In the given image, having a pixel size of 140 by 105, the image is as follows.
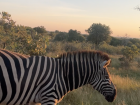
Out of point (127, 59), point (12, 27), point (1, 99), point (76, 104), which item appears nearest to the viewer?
point (1, 99)

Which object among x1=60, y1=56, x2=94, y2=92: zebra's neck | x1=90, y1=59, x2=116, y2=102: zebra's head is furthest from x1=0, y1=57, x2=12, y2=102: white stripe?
x1=90, y1=59, x2=116, y2=102: zebra's head

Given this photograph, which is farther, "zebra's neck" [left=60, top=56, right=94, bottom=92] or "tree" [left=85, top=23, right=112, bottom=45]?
"tree" [left=85, top=23, right=112, bottom=45]

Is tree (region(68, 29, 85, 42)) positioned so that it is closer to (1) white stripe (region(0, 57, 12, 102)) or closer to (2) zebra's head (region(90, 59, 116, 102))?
(2) zebra's head (region(90, 59, 116, 102))

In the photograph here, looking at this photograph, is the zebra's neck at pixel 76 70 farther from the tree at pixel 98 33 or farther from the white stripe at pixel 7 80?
the tree at pixel 98 33

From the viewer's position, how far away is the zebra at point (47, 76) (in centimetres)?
Result: 236

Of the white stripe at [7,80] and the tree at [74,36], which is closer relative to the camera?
the white stripe at [7,80]

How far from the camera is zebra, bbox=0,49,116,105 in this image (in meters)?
2.36

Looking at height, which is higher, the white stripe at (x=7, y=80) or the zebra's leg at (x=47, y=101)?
the white stripe at (x=7, y=80)

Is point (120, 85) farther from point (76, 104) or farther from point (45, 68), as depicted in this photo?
point (45, 68)

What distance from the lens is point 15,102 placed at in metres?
2.46

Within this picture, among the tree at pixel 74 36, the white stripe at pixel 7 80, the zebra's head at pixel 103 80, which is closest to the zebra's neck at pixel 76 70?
the zebra's head at pixel 103 80

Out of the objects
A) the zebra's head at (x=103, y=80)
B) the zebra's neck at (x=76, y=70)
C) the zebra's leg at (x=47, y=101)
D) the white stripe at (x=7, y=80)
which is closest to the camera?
the white stripe at (x=7, y=80)

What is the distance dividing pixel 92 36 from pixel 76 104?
A: 108 ft

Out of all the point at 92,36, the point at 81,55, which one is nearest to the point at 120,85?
the point at 81,55
